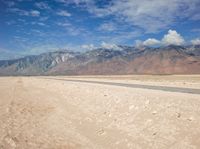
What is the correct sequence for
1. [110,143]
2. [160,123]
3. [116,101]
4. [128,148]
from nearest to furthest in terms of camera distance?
1. [128,148]
2. [110,143]
3. [160,123]
4. [116,101]

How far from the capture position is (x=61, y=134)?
12484mm

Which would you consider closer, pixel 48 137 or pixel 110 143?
pixel 110 143

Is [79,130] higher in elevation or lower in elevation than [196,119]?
lower

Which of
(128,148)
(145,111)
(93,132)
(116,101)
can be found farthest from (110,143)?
(116,101)

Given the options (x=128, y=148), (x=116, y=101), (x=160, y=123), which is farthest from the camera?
(x=116, y=101)

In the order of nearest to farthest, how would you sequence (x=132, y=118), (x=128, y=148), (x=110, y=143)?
(x=128, y=148)
(x=110, y=143)
(x=132, y=118)

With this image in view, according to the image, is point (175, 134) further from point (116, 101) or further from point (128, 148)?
point (116, 101)

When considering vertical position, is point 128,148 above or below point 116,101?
below

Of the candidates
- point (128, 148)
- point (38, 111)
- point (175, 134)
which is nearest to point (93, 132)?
point (128, 148)

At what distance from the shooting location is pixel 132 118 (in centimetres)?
1350

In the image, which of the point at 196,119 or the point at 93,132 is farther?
the point at 93,132

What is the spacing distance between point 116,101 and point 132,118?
490 centimetres

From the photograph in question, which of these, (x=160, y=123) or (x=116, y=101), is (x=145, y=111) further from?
(x=116, y=101)

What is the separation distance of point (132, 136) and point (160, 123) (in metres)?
1.65
